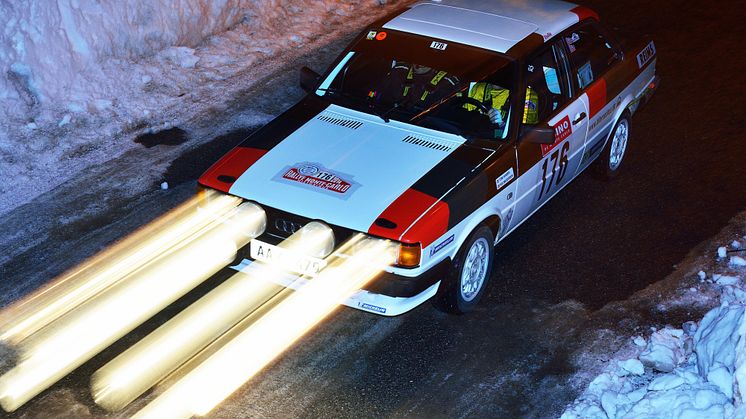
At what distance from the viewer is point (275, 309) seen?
6.61m

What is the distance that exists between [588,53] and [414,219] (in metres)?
2.86

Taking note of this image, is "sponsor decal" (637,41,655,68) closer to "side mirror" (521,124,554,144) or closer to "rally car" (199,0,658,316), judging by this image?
"rally car" (199,0,658,316)

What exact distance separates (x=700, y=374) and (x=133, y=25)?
7.54 meters

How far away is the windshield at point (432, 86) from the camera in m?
7.23

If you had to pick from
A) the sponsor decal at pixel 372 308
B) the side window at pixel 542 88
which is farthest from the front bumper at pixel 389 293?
the side window at pixel 542 88

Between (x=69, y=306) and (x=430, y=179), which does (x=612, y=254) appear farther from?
(x=69, y=306)

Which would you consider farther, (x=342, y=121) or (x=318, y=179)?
(x=342, y=121)

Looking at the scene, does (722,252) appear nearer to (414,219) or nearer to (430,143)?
(430,143)

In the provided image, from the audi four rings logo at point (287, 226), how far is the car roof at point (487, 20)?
2241 mm

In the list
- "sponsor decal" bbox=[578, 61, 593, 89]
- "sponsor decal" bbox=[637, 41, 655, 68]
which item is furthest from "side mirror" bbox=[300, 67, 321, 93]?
"sponsor decal" bbox=[637, 41, 655, 68]

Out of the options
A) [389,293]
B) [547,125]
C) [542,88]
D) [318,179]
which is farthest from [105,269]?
[542,88]

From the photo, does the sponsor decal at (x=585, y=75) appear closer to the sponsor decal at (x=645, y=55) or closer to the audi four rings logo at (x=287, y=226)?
the sponsor decal at (x=645, y=55)

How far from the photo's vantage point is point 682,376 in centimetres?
605

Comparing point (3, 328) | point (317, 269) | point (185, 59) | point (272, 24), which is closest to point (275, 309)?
point (317, 269)
